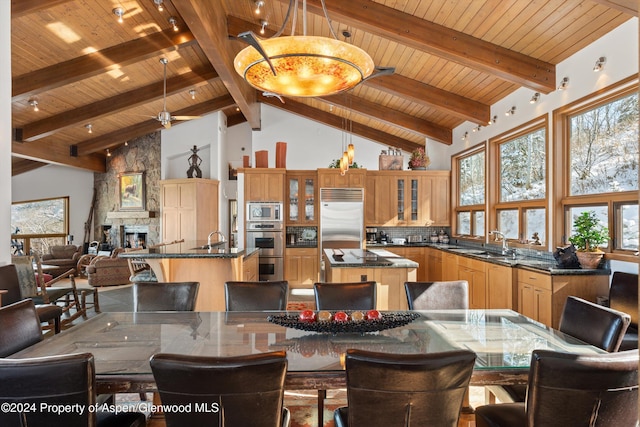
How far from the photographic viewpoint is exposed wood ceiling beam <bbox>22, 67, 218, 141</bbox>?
699 cm

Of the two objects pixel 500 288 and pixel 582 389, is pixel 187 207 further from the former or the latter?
pixel 582 389

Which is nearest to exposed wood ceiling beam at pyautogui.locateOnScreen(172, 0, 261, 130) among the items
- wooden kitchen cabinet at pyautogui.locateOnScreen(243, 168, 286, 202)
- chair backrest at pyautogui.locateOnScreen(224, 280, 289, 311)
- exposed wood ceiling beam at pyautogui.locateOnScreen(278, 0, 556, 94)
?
exposed wood ceiling beam at pyautogui.locateOnScreen(278, 0, 556, 94)

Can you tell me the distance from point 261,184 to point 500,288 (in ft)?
15.2

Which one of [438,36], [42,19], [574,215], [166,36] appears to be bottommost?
[574,215]

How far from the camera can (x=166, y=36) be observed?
5.44 m

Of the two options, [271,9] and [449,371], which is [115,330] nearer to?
[449,371]

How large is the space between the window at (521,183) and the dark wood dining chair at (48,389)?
4.59 metres

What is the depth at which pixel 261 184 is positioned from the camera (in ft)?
23.9

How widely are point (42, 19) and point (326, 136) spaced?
5.69 m

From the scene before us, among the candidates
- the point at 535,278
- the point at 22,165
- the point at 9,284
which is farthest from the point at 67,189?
the point at 535,278

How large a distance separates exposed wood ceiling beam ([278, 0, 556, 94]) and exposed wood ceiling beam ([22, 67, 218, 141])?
151 inches

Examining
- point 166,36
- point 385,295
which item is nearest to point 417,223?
point 385,295

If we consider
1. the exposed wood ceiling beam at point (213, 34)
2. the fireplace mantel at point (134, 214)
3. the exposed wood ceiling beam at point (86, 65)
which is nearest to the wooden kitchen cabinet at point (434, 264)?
the exposed wood ceiling beam at point (213, 34)

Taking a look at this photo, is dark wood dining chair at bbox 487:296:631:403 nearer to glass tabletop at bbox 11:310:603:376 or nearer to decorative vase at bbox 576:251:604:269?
glass tabletop at bbox 11:310:603:376
